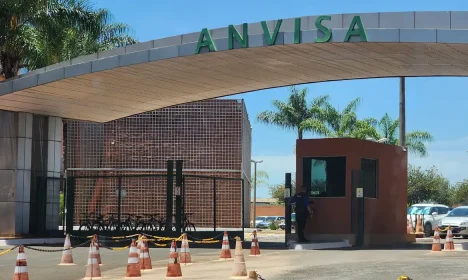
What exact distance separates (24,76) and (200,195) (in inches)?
849

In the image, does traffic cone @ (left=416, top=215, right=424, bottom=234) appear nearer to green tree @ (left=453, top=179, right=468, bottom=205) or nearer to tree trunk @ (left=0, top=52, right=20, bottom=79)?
tree trunk @ (left=0, top=52, right=20, bottom=79)

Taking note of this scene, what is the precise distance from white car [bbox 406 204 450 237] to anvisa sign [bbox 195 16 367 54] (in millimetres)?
19694

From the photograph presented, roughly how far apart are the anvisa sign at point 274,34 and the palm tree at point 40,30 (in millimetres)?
11045

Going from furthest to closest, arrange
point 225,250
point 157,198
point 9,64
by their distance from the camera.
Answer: point 157,198 < point 9,64 < point 225,250

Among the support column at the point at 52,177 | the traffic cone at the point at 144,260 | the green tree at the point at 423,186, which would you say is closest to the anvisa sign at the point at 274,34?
the traffic cone at the point at 144,260

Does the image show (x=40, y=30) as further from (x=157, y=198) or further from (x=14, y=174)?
(x=157, y=198)

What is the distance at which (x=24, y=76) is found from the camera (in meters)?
26.7

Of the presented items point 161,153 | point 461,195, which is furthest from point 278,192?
point 161,153

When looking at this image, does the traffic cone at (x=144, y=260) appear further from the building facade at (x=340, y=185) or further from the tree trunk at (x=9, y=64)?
the tree trunk at (x=9, y=64)

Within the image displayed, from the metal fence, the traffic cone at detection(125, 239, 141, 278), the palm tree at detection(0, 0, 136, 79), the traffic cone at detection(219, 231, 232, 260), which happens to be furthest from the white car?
the traffic cone at detection(125, 239, 141, 278)

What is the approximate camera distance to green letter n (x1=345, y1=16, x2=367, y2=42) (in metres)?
22.7

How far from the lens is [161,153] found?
48.8 meters

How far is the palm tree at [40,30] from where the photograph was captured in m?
32.7

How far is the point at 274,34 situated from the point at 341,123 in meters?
40.3
